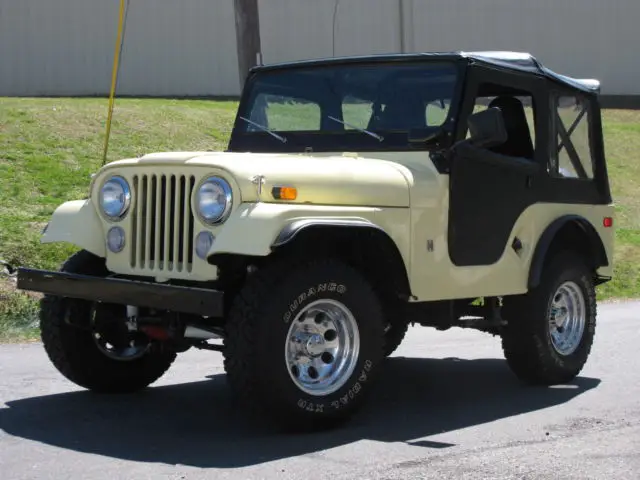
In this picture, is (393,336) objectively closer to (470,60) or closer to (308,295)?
(470,60)

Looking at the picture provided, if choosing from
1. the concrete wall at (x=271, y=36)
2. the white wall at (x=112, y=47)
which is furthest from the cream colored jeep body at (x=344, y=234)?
the concrete wall at (x=271, y=36)

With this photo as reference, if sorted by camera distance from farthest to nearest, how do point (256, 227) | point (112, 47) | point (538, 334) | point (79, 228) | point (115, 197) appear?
1. point (112, 47)
2. point (538, 334)
3. point (79, 228)
4. point (115, 197)
5. point (256, 227)

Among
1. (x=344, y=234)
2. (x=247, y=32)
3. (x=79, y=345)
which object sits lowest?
(x=79, y=345)

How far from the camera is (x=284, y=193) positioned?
251 inches

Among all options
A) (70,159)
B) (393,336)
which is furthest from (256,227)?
(70,159)

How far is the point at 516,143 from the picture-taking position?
27.2 feet

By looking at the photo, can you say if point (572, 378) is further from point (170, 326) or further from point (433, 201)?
point (170, 326)

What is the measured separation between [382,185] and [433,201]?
1.55ft

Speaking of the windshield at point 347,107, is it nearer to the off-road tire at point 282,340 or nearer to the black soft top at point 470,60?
the black soft top at point 470,60

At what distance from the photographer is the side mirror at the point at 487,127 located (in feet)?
23.8

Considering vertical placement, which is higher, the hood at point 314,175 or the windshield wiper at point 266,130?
the windshield wiper at point 266,130

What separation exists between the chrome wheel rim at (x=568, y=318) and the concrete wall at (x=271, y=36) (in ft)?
63.0

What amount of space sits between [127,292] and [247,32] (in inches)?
423

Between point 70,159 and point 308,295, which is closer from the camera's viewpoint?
point 308,295
